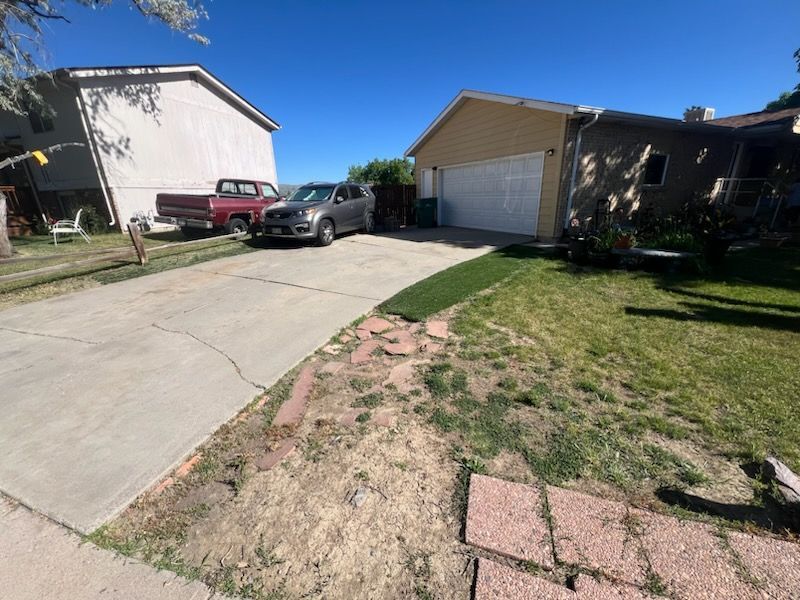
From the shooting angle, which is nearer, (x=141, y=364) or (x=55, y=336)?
(x=141, y=364)

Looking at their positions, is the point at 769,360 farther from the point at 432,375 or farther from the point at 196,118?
the point at 196,118

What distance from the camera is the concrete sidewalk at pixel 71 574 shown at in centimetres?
151

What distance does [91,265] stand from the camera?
23.7 ft

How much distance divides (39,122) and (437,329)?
61.7 feet

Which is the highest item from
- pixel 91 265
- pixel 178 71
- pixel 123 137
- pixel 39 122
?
pixel 178 71

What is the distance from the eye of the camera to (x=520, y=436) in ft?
7.79

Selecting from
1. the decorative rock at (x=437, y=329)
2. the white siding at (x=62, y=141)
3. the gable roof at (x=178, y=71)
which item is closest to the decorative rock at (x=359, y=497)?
the decorative rock at (x=437, y=329)

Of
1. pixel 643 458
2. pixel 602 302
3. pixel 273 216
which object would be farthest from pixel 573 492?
pixel 273 216

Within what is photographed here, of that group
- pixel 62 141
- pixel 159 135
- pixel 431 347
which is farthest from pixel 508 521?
pixel 62 141

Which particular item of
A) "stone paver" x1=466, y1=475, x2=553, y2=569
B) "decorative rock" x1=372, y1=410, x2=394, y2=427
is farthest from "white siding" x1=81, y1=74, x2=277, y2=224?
"stone paver" x1=466, y1=475, x2=553, y2=569

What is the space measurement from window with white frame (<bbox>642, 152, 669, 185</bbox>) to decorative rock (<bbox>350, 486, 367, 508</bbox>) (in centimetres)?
1190

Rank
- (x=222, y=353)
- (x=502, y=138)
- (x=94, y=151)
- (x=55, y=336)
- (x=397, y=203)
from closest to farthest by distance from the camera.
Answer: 1. (x=222, y=353)
2. (x=55, y=336)
3. (x=502, y=138)
4. (x=94, y=151)
5. (x=397, y=203)

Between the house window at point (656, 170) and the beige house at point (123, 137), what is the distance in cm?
1712

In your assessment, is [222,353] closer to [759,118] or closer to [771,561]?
[771,561]
